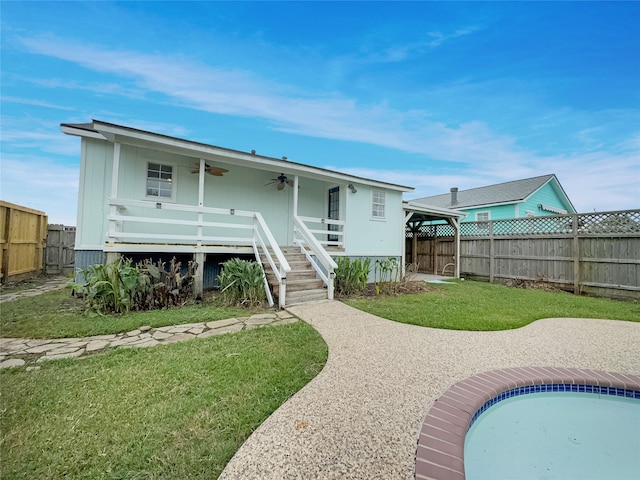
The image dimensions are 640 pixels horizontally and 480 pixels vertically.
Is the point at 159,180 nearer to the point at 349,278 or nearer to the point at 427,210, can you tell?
the point at 349,278

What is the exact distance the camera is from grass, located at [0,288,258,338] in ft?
13.0

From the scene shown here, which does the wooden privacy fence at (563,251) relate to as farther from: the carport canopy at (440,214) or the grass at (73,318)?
the grass at (73,318)

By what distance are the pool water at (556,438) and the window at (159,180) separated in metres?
7.84

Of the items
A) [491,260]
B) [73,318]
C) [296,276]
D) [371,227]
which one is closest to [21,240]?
[73,318]

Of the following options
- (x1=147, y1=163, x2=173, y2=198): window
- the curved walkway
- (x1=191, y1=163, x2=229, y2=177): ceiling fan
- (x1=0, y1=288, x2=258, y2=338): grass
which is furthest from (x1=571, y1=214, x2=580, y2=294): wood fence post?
(x1=147, y1=163, x2=173, y2=198): window

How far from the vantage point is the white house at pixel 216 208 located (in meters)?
6.02

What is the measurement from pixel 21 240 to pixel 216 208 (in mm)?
6793

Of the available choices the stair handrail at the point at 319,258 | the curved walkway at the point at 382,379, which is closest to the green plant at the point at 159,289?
the curved walkway at the point at 382,379

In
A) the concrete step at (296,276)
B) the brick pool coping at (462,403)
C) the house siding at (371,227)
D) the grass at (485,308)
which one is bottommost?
the brick pool coping at (462,403)

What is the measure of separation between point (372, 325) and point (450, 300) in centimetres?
308

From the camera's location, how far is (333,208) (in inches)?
386

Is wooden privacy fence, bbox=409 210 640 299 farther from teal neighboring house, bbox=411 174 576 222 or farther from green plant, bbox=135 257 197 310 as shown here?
green plant, bbox=135 257 197 310

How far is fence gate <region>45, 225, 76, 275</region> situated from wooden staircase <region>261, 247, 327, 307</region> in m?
9.10

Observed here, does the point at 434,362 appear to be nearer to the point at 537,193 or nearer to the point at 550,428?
the point at 550,428
